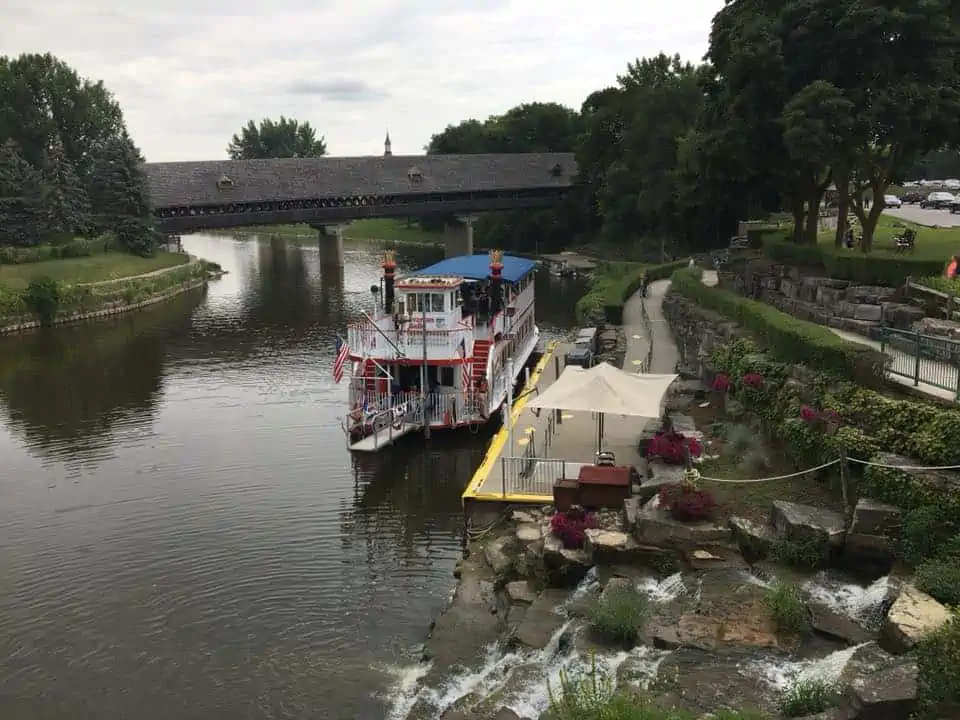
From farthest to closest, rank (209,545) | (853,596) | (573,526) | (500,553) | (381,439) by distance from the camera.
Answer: (381,439), (209,545), (500,553), (573,526), (853,596)

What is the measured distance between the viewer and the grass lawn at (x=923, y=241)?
94.6 feet

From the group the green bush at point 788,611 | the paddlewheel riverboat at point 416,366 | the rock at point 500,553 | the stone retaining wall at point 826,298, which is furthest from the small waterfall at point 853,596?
the paddlewheel riverboat at point 416,366

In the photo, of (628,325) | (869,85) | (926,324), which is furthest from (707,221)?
(926,324)

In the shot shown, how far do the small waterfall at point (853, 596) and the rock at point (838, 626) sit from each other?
0.20 m

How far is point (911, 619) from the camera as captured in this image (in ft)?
40.5

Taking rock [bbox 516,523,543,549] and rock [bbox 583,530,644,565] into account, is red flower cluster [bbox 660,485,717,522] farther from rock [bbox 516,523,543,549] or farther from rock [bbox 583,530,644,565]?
rock [bbox 516,523,543,549]

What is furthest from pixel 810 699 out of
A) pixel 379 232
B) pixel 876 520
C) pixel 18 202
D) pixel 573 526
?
pixel 379 232

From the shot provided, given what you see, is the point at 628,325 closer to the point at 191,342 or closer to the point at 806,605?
the point at 191,342

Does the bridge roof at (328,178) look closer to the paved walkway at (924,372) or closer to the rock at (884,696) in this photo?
the paved walkway at (924,372)

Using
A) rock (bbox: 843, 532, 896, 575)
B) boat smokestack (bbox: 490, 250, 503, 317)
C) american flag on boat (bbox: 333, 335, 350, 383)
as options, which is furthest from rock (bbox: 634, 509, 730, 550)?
boat smokestack (bbox: 490, 250, 503, 317)

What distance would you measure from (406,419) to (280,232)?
126224mm

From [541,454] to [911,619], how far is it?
12204 millimetres

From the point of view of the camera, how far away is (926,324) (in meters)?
22.0

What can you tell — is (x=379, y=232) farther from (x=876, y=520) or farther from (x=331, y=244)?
(x=876, y=520)
